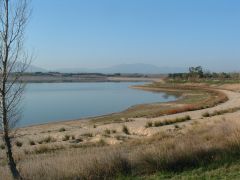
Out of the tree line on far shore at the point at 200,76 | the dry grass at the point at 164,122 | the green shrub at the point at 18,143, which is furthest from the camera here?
the tree line on far shore at the point at 200,76

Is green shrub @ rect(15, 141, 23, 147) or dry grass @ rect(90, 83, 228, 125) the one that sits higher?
green shrub @ rect(15, 141, 23, 147)

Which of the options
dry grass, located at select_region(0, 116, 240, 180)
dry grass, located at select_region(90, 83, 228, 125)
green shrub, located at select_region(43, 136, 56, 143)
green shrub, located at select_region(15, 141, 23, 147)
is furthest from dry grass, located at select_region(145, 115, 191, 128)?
dry grass, located at select_region(0, 116, 240, 180)

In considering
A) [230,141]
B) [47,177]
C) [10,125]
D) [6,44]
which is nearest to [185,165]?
[230,141]

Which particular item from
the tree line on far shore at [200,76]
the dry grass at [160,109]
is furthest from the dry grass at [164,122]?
the tree line on far shore at [200,76]

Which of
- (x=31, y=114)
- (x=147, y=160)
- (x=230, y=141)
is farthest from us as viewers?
(x=31, y=114)

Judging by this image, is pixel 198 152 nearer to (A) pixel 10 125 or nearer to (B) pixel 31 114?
(A) pixel 10 125

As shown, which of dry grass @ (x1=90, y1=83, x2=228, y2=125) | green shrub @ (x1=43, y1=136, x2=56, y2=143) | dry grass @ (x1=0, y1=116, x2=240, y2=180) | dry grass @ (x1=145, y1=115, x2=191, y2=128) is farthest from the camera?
dry grass @ (x1=90, y1=83, x2=228, y2=125)

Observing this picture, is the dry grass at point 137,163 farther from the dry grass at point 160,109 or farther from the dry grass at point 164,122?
the dry grass at point 160,109

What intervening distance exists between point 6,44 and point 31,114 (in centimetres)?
4441

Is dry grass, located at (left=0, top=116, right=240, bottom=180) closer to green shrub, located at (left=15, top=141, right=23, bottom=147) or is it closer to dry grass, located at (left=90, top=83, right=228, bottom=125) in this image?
green shrub, located at (left=15, top=141, right=23, bottom=147)

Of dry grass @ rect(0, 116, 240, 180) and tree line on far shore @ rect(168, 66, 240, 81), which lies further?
tree line on far shore @ rect(168, 66, 240, 81)

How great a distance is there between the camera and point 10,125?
846cm

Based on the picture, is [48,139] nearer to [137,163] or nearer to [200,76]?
[137,163]

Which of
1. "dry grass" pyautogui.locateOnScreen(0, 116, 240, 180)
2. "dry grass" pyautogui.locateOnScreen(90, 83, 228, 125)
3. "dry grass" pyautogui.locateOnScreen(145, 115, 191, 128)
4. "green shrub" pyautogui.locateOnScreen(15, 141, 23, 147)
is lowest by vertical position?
"dry grass" pyautogui.locateOnScreen(90, 83, 228, 125)
